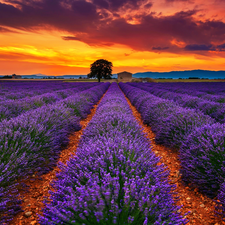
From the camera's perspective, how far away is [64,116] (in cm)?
519

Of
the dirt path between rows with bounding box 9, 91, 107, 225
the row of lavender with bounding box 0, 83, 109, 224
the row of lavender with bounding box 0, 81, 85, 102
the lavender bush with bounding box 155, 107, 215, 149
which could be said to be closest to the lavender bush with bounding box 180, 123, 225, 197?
the lavender bush with bounding box 155, 107, 215, 149

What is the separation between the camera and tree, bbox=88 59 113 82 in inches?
2077

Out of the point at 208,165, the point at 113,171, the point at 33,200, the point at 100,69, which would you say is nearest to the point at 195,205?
the point at 208,165

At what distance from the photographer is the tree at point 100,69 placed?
5275 cm

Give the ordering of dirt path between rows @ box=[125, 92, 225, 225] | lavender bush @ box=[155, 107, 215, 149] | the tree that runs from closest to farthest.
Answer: dirt path between rows @ box=[125, 92, 225, 225] < lavender bush @ box=[155, 107, 215, 149] < the tree

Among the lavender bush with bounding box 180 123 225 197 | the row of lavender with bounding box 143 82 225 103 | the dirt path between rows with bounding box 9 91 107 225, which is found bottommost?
the dirt path between rows with bounding box 9 91 107 225

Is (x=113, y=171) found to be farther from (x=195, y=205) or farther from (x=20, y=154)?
(x=20, y=154)

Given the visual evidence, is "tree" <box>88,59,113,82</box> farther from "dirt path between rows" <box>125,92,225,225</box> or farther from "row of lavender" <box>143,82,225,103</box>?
"dirt path between rows" <box>125,92,225,225</box>

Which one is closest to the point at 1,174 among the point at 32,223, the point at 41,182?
the point at 32,223

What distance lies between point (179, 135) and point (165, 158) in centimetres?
65

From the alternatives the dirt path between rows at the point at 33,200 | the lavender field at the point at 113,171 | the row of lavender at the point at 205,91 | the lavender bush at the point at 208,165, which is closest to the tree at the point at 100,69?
the row of lavender at the point at 205,91

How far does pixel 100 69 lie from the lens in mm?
53000

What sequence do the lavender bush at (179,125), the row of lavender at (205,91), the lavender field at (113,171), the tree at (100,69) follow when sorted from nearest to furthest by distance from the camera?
the lavender field at (113,171), the lavender bush at (179,125), the row of lavender at (205,91), the tree at (100,69)

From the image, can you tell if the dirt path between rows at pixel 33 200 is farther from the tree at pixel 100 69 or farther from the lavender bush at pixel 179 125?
the tree at pixel 100 69
